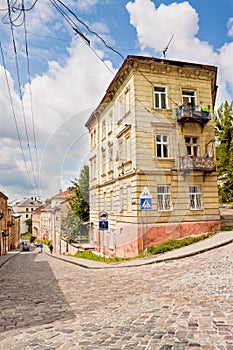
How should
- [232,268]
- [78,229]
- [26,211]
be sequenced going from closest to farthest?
[232,268] < [78,229] < [26,211]

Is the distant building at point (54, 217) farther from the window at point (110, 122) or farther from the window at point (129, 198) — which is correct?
the window at point (129, 198)

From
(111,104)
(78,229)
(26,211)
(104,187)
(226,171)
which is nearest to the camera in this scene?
(111,104)

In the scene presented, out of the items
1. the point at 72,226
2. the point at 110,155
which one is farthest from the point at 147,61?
the point at 72,226

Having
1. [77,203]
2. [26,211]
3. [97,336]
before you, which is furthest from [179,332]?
[26,211]


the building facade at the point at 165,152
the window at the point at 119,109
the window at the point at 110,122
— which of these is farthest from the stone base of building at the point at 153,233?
the window at the point at 110,122

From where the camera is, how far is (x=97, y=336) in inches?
188

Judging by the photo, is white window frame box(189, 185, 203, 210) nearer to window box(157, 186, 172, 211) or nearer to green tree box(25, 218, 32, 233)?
window box(157, 186, 172, 211)

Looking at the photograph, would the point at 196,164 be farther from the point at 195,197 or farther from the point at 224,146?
the point at 224,146

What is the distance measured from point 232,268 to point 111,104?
1692 cm

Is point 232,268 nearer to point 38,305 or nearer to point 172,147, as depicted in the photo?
point 38,305

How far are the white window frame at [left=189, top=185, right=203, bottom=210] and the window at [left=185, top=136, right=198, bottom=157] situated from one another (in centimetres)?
209

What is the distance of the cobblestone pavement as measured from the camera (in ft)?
14.7

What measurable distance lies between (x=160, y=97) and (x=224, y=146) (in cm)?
1448

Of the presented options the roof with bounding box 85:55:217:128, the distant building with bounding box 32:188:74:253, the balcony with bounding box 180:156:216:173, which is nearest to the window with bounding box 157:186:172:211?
the balcony with bounding box 180:156:216:173
